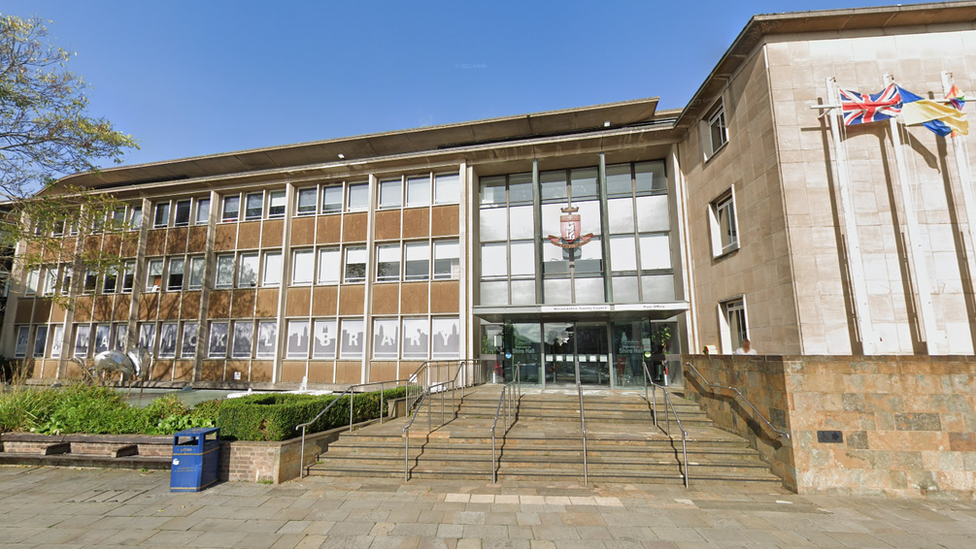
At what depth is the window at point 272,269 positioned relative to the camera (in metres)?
18.9

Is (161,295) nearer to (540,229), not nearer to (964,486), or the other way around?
(540,229)

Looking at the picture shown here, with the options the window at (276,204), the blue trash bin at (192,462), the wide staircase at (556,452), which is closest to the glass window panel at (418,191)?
the window at (276,204)

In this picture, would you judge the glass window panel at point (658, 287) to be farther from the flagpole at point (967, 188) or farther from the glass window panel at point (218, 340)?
the glass window panel at point (218, 340)

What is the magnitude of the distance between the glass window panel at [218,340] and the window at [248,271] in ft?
6.49

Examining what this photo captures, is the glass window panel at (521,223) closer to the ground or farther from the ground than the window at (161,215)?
closer to the ground

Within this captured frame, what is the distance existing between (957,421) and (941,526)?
238 cm

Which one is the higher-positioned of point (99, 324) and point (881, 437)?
point (99, 324)

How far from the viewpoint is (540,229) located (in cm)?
1716

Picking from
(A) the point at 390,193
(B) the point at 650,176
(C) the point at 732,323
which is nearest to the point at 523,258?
(B) the point at 650,176

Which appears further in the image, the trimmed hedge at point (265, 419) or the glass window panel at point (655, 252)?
the glass window panel at point (655, 252)

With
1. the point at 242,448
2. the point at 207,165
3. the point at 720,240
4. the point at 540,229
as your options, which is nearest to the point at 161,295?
the point at 207,165

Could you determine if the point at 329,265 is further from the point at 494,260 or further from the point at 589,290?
the point at 589,290

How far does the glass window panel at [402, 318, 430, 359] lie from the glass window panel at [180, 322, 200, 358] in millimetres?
9617

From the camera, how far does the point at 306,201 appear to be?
19484mm
